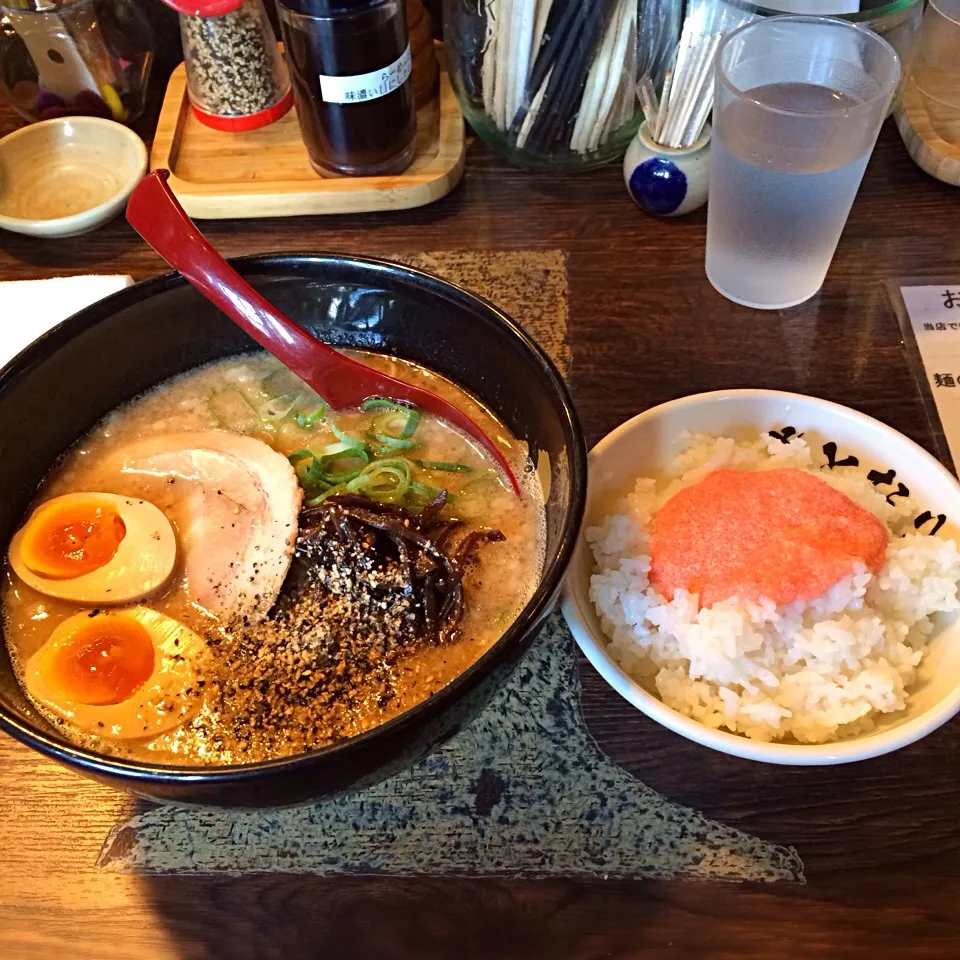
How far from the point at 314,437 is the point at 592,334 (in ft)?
1.59

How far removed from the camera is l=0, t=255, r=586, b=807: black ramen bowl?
0.74 meters

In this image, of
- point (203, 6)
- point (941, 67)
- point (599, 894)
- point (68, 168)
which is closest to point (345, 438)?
point (599, 894)

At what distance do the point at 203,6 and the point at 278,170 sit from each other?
0.28m

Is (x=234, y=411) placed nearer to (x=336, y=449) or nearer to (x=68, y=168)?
(x=336, y=449)

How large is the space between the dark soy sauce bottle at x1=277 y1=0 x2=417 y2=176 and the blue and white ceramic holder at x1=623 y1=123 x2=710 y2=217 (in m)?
0.40

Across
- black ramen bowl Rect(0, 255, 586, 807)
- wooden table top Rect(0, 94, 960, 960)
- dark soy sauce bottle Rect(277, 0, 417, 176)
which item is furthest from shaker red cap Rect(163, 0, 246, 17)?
wooden table top Rect(0, 94, 960, 960)

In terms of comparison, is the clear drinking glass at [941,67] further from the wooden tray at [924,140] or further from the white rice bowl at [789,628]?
the white rice bowl at [789,628]

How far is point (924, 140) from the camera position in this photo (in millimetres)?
1555

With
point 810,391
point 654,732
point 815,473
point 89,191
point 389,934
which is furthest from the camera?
point 89,191

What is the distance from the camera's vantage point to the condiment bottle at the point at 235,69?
61.2 inches

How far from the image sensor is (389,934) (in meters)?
0.87

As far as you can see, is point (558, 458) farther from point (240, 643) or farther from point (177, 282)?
point (177, 282)

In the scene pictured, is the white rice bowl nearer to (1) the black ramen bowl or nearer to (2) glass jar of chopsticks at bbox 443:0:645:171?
(1) the black ramen bowl

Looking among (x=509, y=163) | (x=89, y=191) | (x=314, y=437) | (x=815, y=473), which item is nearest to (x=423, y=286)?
(x=314, y=437)
